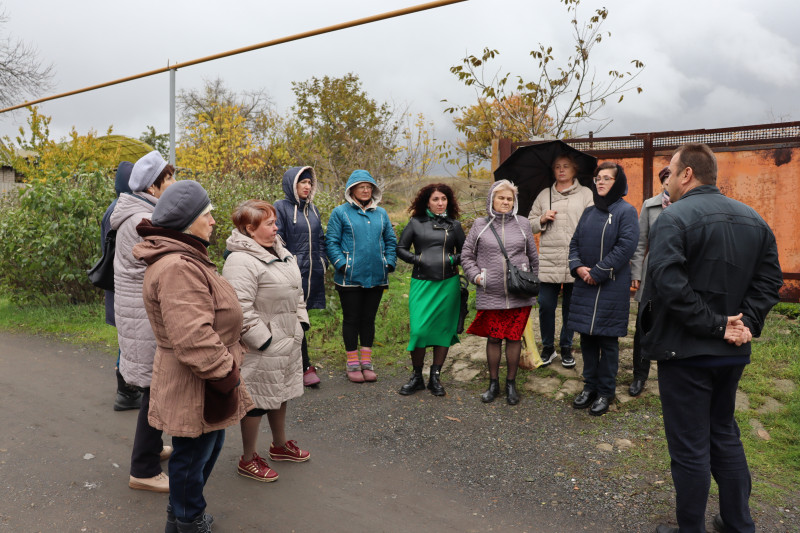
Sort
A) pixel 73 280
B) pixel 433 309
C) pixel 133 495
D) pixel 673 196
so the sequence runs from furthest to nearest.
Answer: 1. pixel 73 280
2. pixel 433 309
3. pixel 133 495
4. pixel 673 196

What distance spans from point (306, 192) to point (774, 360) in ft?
15.9

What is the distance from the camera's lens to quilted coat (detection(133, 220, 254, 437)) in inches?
101

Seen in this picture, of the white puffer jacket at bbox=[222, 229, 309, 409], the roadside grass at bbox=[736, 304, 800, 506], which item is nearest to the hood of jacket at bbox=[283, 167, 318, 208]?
the white puffer jacket at bbox=[222, 229, 309, 409]

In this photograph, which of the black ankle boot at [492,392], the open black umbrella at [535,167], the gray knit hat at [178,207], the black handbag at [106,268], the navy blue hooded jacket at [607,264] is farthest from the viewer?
the open black umbrella at [535,167]

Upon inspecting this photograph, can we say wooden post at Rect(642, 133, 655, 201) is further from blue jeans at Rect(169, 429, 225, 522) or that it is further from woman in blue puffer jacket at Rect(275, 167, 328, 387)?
blue jeans at Rect(169, 429, 225, 522)

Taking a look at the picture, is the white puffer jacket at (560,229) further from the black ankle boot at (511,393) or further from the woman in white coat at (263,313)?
the woman in white coat at (263,313)

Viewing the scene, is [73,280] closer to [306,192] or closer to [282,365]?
[306,192]

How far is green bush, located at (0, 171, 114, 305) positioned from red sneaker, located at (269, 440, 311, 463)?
21.0 ft

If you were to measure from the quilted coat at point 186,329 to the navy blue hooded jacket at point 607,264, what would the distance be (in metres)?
3.03

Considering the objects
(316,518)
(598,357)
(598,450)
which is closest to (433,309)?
(598,357)

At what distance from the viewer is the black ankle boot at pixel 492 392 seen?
5086 millimetres

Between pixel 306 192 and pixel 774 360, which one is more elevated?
pixel 306 192

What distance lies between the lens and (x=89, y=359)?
6824 mm

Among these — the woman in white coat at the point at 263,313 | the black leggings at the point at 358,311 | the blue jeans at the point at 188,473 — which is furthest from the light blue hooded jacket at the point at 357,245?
the blue jeans at the point at 188,473
